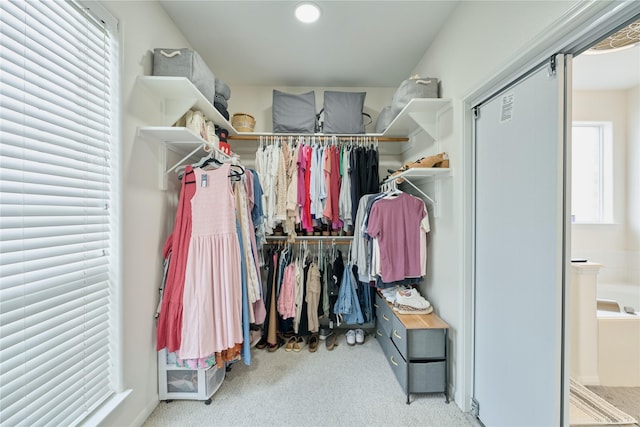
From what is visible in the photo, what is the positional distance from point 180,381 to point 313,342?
1151 millimetres

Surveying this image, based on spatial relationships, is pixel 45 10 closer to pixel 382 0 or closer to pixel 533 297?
pixel 382 0

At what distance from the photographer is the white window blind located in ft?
2.80

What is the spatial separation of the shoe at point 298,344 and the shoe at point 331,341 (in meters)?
0.23

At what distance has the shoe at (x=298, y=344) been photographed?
2314 mm

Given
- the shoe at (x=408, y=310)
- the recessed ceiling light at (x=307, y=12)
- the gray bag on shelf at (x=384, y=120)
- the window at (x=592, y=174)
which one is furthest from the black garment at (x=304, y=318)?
the recessed ceiling light at (x=307, y=12)

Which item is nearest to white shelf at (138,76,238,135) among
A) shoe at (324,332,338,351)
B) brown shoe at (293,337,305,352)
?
brown shoe at (293,337,305,352)

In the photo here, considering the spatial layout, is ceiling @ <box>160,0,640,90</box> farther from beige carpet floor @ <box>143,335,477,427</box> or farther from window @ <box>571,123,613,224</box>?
beige carpet floor @ <box>143,335,477,427</box>

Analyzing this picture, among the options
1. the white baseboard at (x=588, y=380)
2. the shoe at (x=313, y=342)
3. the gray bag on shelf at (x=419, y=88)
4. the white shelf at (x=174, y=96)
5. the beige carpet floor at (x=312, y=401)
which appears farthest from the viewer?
the shoe at (x=313, y=342)

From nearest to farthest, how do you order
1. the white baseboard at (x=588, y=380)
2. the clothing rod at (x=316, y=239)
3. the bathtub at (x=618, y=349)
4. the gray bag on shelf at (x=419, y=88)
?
the bathtub at (x=618, y=349) → the white baseboard at (x=588, y=380) → the gray bag on shelf at (x=419, y=88) → the clothing rod at (x=316, y=239)

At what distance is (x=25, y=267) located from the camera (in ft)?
2.94

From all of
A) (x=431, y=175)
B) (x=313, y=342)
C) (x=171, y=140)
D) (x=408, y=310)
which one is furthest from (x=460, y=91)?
(x=313, y=342)

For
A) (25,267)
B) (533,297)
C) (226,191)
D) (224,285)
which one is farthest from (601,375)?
(25,267)

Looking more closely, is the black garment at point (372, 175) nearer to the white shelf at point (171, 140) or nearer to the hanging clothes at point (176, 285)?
the white shelf at point (171, 140)

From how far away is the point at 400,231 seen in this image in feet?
6.40
